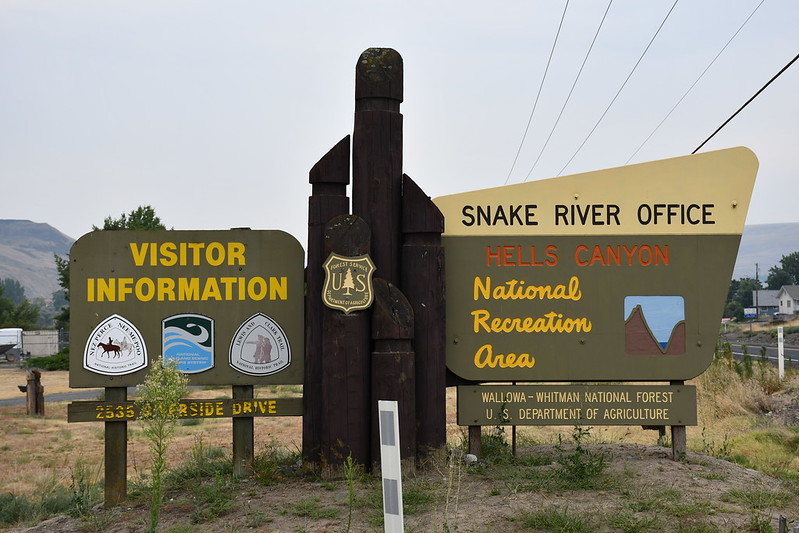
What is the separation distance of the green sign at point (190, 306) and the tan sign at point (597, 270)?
193cm

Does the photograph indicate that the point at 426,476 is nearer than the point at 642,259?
Yes

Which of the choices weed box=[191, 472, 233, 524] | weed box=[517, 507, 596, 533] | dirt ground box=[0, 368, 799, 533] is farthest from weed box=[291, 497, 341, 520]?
weed box=[517, 507, 596, 533]

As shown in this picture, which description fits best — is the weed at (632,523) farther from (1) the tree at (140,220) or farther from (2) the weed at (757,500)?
(1) the tree at (140,220)

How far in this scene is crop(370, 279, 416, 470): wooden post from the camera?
7809 mm

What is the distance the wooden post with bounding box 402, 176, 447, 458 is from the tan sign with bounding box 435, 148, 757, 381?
0.45m

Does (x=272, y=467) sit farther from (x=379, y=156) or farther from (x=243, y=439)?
(x=379, y=156)

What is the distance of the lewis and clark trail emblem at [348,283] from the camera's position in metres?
7.86

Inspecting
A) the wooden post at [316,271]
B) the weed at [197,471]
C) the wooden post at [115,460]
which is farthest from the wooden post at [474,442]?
the wooden post at [115,460]

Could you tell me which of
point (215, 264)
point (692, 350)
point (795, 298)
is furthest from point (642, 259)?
point (795, 298)

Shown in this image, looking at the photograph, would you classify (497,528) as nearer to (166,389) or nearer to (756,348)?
(166,389)

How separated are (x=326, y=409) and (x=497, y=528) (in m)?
2.44

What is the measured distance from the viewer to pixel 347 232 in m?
7.98

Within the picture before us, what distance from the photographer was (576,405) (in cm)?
859

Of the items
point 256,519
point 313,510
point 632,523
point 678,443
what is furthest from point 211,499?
point 678,443
